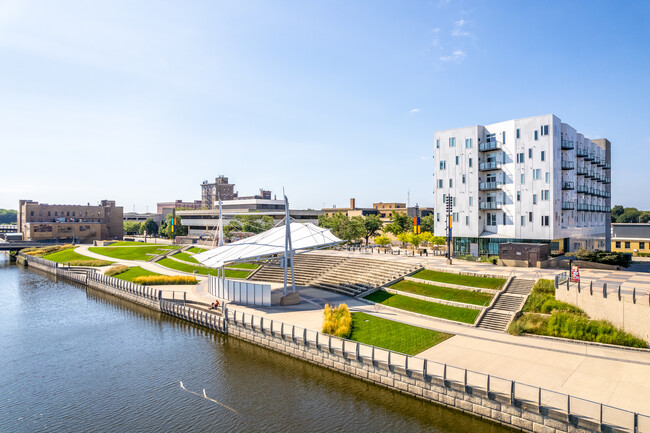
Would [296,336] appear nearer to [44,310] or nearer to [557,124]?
[44,310]

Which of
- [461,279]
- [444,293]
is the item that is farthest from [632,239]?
[444,293]

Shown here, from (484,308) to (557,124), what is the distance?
36.4m

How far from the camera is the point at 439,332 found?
3100 centimetres

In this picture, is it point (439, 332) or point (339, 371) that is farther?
point (439, 332)

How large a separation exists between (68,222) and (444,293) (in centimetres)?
13362

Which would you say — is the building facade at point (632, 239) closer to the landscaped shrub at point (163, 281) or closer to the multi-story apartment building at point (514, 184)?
the multi-story apartment building at point (514, 184)

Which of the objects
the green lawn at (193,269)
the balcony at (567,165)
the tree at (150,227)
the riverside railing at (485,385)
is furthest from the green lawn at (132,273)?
the tree at (150,227)

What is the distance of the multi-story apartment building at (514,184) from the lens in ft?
186

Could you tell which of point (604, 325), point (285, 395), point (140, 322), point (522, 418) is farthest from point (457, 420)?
point (140, 322)

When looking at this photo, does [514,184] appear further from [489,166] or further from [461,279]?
[461,279]

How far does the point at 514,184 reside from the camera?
59.2 m

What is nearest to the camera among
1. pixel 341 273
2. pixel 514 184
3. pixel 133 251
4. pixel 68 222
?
pixel 341 273

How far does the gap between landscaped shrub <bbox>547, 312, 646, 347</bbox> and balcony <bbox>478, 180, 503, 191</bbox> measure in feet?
107

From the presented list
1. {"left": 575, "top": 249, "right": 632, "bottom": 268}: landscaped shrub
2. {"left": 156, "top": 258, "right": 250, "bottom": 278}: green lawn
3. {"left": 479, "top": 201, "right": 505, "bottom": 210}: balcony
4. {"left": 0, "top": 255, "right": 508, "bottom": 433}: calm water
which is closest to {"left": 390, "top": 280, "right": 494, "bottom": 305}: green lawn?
{"left": 0, "top": 255, "right": 508, "bottom": 433}: calm water
